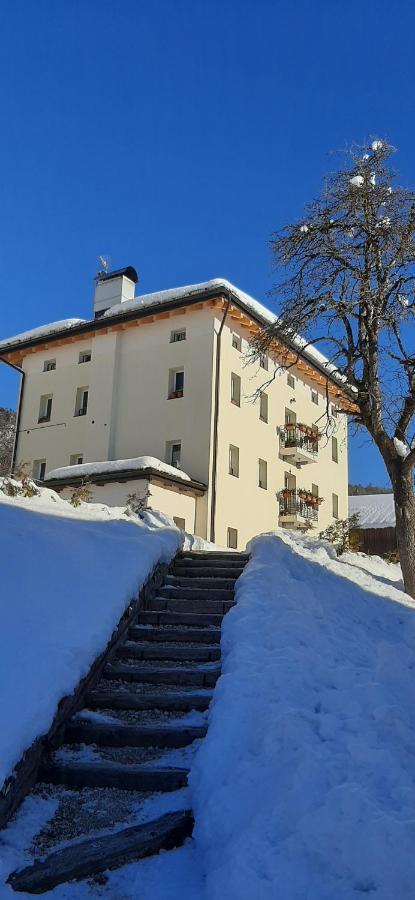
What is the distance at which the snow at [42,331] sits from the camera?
978 inches

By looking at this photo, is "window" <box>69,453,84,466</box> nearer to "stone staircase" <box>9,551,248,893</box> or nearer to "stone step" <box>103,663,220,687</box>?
"stone staircase" <box>9,551,248,893</box>

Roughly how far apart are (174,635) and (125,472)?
12.5 m

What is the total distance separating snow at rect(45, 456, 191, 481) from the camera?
61.2ft

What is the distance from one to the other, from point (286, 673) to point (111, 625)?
5.26 feet

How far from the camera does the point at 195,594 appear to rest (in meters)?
7.84

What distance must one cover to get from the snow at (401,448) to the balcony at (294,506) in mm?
13477

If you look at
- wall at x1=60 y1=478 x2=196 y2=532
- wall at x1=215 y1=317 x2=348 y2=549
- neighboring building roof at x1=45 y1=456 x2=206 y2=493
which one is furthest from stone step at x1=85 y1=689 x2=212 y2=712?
wall at x1=215 y1=317 x2=348 y2=549

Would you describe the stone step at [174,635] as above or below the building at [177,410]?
below

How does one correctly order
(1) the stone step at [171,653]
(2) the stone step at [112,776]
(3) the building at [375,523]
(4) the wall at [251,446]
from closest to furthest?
1. (2) the stone step at [112,776]
2. (1) the stone step at [171,653]
3. (4) the wall at [251,446]
4. (3) the building at [375,523]

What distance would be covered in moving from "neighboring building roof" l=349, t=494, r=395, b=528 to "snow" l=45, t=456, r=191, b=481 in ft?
50.5

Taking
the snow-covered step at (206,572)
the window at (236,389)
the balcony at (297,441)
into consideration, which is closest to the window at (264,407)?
the balcony at (297,441)

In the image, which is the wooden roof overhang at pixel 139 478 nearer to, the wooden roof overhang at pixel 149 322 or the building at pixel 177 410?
the building at pixel 177 410

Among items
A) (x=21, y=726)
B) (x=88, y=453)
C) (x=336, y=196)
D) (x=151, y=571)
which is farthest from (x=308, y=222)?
(x=88, y=453)

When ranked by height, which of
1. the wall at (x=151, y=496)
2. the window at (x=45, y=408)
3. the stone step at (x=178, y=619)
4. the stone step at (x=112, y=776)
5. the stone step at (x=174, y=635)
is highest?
the window at (x=45, y=408)
